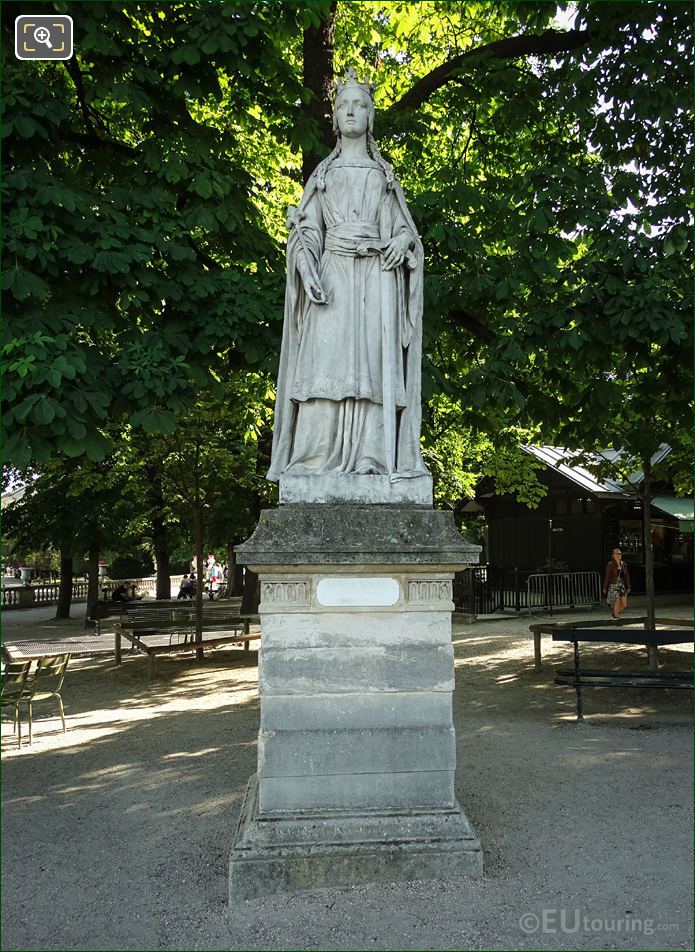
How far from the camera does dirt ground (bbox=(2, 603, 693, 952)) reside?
12.5ft

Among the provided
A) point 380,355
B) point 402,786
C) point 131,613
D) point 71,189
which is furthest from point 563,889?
point 131,613

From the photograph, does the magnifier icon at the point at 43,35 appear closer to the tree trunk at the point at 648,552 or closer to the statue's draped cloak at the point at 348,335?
the statue's draped cloak at the point at 348,335

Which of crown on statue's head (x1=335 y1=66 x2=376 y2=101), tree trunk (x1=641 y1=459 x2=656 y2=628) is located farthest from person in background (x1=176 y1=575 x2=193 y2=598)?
crown on statue's head (x1=335 y1=66 x2=376 y2=101)

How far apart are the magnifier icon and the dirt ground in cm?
639

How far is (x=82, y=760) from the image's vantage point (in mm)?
7488

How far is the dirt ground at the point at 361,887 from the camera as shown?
12.5 ft

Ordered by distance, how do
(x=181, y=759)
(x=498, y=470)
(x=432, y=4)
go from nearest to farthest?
(x=181, y=759) → (x=432, y=4) → (x=498, y=470)

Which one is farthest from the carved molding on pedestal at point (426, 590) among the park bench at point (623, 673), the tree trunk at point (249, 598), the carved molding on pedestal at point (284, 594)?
the tree trunk at point (249, 598)

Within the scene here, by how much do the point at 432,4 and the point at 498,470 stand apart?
12.0 metres

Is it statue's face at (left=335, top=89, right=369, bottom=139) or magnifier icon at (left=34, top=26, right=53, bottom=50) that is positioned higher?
magnifier icon at (left=34, top=26, right=53, bottom=50)

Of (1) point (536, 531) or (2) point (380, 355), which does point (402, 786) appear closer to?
(2) point (380, 355)

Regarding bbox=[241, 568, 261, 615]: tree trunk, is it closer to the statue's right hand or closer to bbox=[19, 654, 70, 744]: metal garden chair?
bbox=[19, 654, 70, 744]: metal garden chair

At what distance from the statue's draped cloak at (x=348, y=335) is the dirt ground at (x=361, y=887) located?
2.45 m

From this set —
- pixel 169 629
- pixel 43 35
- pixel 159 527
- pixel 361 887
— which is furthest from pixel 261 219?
pixel 159 527
